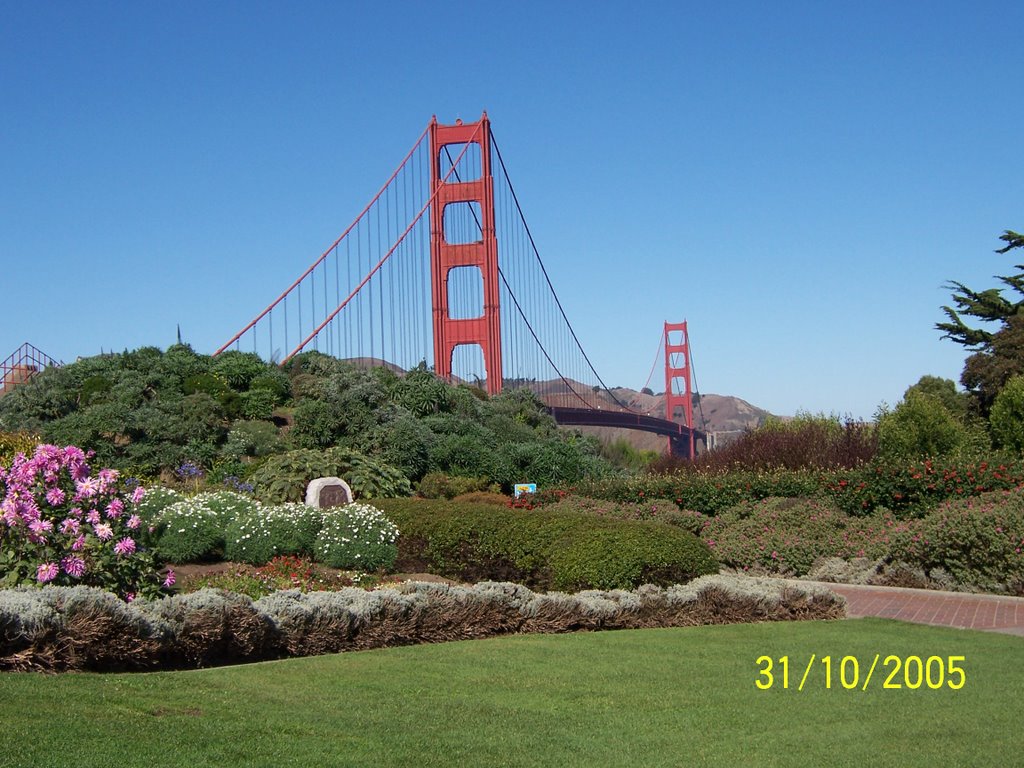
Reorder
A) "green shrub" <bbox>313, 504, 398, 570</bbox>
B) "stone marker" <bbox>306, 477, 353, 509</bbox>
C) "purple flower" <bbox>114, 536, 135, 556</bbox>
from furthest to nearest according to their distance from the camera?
1. "stone marker" <bbox>306, 477, 353, 509</bbox>
2. "green shrub" <bbox>313, 504, 398, 570</bbox>
3. "purple flower" <bbox>114, 536, 135, 556</bbox>

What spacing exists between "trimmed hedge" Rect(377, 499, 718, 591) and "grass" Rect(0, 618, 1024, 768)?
2785 millimetres

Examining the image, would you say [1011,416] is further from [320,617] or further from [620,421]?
[320,617]

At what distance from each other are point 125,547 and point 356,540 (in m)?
5.23

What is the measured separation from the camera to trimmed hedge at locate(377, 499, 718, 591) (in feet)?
33.5

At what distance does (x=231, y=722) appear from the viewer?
4.76 metres

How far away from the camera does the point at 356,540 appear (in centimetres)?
1244

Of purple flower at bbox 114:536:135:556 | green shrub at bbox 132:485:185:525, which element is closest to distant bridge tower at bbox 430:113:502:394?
green shrub at bbox 132:485:185:525

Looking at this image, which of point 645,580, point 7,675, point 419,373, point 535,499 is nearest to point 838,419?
point 419,373

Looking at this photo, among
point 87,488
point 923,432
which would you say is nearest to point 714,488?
point 923,432

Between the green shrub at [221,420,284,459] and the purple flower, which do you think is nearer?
the purple flower

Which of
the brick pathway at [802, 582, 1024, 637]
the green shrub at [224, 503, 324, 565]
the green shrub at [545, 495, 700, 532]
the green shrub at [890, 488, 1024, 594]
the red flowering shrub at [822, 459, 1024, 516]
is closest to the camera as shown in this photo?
the brick pathway at [802, 582, 1024, 637]

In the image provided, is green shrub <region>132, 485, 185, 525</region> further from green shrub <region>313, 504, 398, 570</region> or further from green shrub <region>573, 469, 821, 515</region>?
green shrub <region>573, 469, 821, 515</region>

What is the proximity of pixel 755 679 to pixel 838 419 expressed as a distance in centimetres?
2609

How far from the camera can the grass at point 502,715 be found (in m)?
4.39
